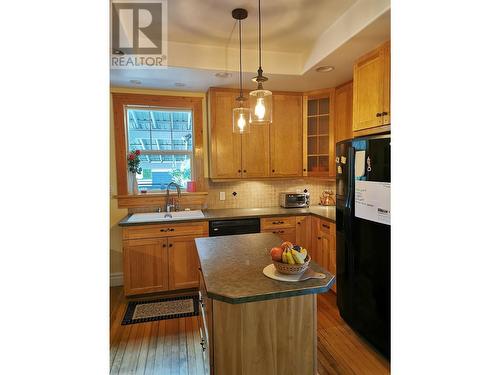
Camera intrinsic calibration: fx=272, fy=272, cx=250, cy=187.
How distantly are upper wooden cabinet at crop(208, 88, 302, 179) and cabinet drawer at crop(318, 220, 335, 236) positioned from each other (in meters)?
0.84

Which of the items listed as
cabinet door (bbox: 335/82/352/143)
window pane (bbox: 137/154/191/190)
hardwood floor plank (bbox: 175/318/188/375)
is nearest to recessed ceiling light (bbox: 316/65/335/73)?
cabinet door (bbox: 335/82/352/143)

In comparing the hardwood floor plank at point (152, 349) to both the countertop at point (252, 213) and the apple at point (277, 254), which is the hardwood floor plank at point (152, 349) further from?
the apple at point (277, 254)

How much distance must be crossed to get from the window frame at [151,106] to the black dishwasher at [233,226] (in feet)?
2.20

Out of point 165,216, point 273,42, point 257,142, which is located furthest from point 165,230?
point 273,42

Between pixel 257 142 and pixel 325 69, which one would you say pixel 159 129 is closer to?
pixel 257 142

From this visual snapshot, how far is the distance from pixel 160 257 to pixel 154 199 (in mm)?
800

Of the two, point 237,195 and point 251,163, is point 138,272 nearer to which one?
point 237,195

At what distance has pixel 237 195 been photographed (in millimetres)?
3703

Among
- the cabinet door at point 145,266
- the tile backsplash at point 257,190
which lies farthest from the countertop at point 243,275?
the tile backsplash at point 257,190

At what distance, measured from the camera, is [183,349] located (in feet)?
6.97

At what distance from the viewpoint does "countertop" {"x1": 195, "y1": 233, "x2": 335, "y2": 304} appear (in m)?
1.22

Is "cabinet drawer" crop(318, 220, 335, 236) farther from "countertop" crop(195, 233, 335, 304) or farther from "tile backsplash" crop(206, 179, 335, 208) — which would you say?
"countertop" crop(195, 233, 335, 304)
